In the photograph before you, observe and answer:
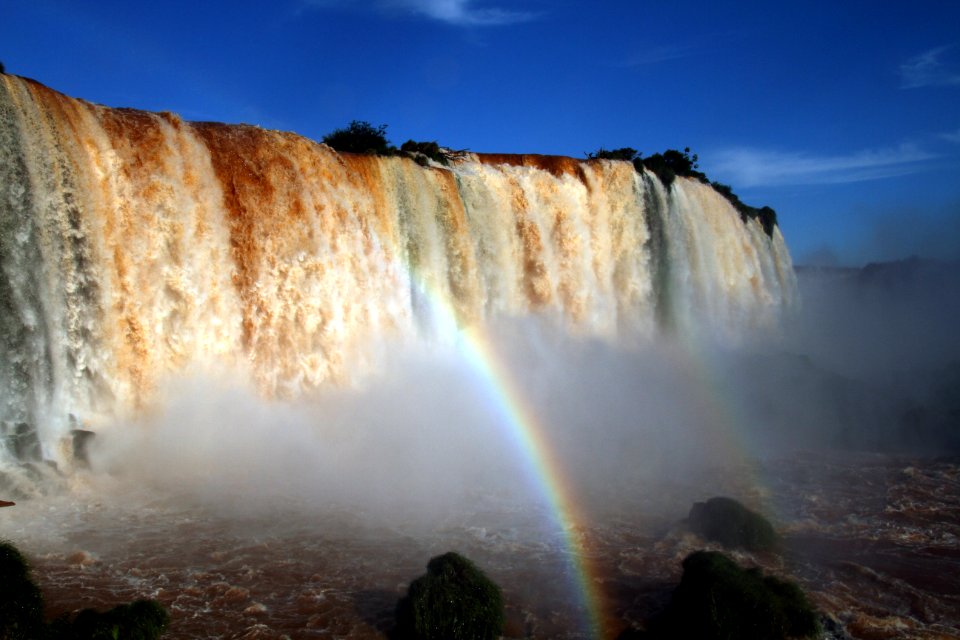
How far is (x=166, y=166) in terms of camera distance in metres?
12.5

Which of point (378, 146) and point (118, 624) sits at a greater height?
point (378, 146)

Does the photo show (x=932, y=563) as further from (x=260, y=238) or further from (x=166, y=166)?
(x=166, y=166)

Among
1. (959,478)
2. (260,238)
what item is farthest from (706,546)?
(260,238)

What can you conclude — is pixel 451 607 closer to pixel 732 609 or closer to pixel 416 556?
pixel 416 556

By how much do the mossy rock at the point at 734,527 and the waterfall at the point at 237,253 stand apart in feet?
25.6

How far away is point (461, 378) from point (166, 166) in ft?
26.2

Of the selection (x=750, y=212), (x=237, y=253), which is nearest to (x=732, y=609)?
(x=237, y=253)

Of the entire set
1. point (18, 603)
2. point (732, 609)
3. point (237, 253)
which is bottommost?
point (732, 609)

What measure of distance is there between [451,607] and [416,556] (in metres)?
2.37

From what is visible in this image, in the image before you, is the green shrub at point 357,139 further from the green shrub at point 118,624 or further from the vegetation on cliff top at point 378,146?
the green shrub at point 118,624

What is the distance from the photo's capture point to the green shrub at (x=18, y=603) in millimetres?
6199

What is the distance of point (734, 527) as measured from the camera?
10281 mm

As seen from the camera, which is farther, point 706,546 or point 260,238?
point 260,238

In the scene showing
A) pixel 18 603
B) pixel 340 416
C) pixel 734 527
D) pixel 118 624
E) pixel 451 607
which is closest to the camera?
pixel 18 603
